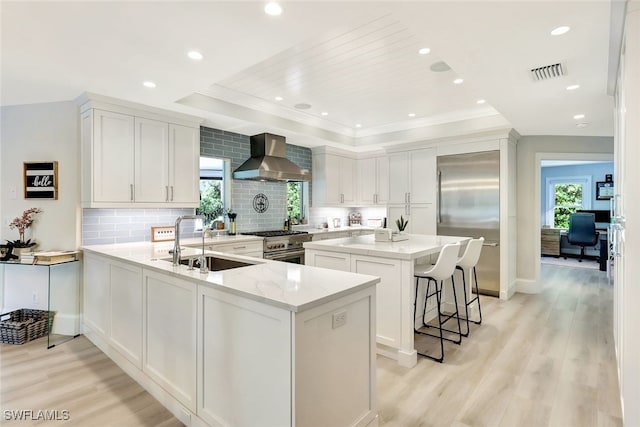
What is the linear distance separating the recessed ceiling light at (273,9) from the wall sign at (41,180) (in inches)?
117

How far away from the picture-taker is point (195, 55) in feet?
7.85

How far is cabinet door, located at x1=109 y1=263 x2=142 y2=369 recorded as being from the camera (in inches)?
96.8

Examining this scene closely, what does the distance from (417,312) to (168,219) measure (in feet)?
10.2

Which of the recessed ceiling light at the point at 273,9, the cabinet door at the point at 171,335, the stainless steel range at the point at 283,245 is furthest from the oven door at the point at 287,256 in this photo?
the recessed ceiling light at the point at 273,9

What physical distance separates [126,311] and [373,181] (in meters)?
4.84

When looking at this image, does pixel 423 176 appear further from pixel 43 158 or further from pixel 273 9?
pixel 43 158

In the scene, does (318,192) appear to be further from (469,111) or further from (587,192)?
(587,192)

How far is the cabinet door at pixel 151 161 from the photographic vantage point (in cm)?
354

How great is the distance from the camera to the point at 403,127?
546cm

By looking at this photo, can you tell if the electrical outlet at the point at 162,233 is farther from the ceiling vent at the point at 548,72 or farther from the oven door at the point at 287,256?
the ceiling vent at the point at 548,72

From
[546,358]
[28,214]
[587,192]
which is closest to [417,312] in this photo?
[546,358]

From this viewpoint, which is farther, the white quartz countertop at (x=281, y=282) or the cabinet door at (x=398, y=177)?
the cabinet door at (x=398, y=177)

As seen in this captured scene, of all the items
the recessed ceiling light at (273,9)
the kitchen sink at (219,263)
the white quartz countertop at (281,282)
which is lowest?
the kitchen sink at (219,263)

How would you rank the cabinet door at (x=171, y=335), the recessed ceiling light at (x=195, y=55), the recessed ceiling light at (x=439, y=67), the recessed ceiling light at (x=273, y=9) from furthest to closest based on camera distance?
the recessed ceiling light at (x=439, y=67)
the recessed ceiling light at (x=195, y=55)
the cabinet door at (x=171, y=335)
the recessed ceiling light at (x=273, y=9)
